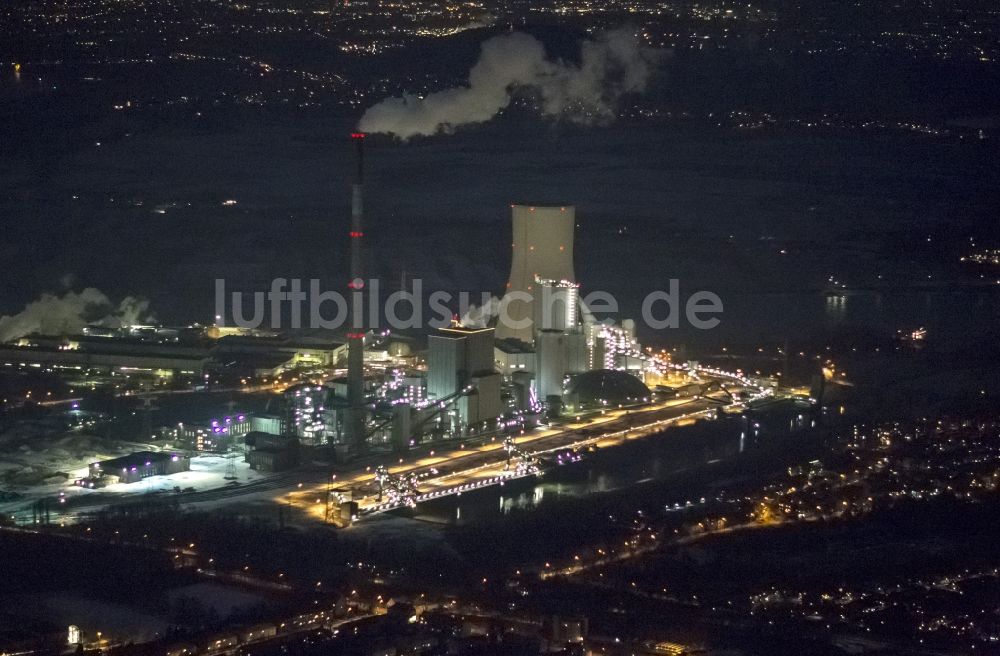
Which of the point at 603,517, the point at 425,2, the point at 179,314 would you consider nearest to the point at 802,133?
the point at 425,2

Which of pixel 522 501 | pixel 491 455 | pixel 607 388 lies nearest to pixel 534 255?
pixel 607 388

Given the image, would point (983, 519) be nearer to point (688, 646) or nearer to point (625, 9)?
point (688, 646)

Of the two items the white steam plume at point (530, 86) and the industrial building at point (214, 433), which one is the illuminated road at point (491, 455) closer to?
the industrial building at point (214, 433)

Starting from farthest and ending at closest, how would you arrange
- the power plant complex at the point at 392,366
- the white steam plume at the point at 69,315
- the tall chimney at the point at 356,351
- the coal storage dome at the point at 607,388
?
the white steam plume at the point at 69,315 → the coal storage dome at the point at 607,388 → the power plant complex at the point at 392,366 → the tall chimney at the point at 356,351

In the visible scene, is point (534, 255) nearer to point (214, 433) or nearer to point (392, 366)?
point (392, 366)

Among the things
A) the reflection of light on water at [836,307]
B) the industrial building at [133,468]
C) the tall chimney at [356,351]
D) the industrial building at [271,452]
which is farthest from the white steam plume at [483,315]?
the reflection of light on water at [836,307]

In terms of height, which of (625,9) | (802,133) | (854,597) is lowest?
(854,597)
